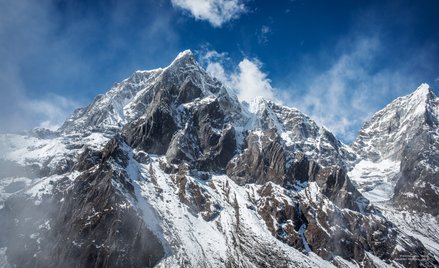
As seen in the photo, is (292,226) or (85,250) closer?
(85,250)

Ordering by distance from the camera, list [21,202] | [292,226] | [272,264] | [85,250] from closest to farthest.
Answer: [85,250] → [272,264] → [21,202] → [292,226]

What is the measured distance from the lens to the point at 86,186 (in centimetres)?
19062

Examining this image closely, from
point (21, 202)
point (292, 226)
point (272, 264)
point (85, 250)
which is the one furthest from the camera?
point (292, 226)

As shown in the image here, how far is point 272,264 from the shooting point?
17400 cm

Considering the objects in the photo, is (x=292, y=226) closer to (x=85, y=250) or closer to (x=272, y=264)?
(x=272, y=264)

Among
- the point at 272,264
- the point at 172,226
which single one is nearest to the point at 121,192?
the point at 172,226

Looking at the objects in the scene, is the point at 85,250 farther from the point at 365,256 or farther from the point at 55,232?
the point at 365,256

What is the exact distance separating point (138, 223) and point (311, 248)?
7833 cm

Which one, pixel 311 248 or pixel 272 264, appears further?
pixel 311 248

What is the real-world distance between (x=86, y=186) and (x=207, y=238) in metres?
58.1

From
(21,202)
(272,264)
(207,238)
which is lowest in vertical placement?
(272,264)

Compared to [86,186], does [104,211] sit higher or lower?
lower

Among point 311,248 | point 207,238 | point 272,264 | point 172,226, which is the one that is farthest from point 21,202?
point 311,248

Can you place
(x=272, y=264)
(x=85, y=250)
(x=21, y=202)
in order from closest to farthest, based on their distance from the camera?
(x=85, y=250) → (x=272, y=264) → (x=21, y=202)
